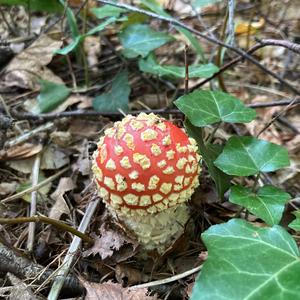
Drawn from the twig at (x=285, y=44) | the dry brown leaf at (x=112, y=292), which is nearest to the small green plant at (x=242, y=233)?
the twig at (x=285, y=44)

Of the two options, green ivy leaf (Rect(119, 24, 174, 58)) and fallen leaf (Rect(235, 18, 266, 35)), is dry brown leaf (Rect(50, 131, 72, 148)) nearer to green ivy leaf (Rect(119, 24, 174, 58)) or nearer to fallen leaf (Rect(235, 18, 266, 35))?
green ivy leaf (Rect(119, 24, 174, 58))

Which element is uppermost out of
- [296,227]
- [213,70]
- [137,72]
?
[213,70]

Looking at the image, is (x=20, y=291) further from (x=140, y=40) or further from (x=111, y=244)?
(x=140, y=40)

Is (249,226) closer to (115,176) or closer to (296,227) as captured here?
(296,227)

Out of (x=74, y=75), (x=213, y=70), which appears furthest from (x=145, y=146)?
(x=74, y=75)

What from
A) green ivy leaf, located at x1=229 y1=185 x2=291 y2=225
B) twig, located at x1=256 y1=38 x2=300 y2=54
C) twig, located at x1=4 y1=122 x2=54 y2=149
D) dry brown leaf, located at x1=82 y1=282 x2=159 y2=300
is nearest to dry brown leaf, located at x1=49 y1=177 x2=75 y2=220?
twig, located at x1=4 y1=122 x2=54 y2=149

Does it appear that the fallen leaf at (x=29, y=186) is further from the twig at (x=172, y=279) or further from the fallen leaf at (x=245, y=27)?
the fallen leaf at (x=245, y=27)

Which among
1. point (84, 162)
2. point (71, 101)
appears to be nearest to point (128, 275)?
point (84, 162)
